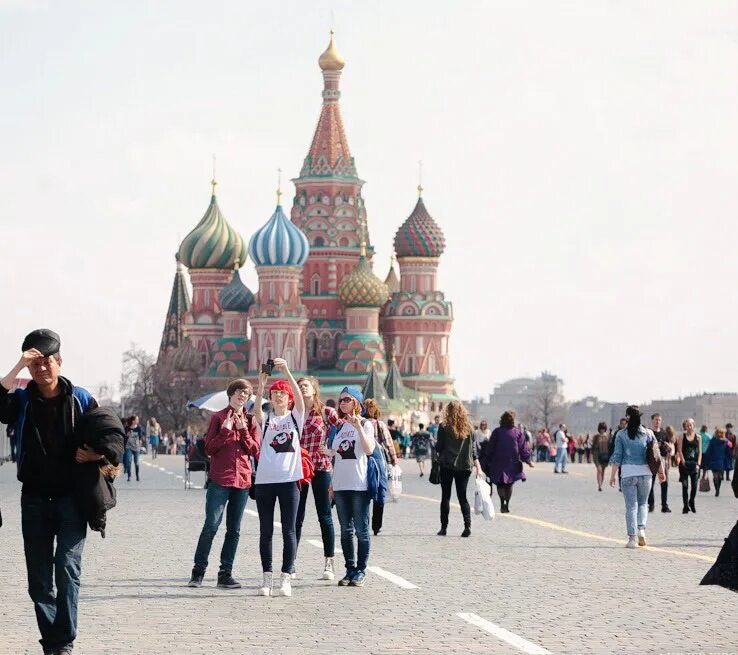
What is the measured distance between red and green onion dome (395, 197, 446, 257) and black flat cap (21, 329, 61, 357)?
4668 inches

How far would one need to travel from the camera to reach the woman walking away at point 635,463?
17.9 meters

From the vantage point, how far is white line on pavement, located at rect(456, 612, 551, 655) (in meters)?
9.84

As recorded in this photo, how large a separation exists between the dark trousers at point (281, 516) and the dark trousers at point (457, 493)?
18.7 feet

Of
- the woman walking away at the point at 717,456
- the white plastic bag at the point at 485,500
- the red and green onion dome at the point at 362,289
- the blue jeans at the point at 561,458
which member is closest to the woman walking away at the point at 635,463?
the white plastic bag at the point at 485,500

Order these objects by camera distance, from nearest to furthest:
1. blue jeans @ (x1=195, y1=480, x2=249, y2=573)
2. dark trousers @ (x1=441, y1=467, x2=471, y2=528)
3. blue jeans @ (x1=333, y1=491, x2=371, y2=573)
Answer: blue jeans @ (x1=195, y1=480, x2=249, y2=573) < blue jeans @ (x1=333, y1=491, x2=371, y2=573) < dark trousers @ (x1=441, y1=467, x2=471, y2=528)

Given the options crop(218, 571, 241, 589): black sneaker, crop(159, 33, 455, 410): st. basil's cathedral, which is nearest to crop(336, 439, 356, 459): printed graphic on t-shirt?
crop(218, 571, 241, 589): black sneaker

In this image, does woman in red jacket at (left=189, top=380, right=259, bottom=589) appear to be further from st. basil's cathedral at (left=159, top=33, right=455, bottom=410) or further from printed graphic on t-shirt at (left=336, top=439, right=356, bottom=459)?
st. basil's cathedral at (left=159, top=33, right=455, bottom=410)

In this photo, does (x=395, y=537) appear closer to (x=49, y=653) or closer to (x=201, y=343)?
(x=49, y=653)

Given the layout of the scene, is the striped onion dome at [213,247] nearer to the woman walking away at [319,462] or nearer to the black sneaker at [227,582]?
the woman walking away at [319,462]

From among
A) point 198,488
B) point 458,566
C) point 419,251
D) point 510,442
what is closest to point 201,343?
point 419,251

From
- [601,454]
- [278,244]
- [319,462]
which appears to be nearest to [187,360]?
[278,244]

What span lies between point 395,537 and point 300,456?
5904mm

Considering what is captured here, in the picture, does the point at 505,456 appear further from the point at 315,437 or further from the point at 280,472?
the point at 280,472

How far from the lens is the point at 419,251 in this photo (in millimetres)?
127438
